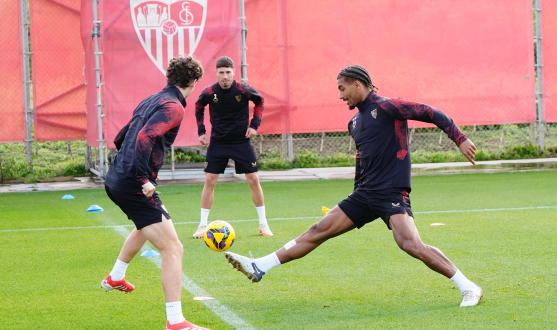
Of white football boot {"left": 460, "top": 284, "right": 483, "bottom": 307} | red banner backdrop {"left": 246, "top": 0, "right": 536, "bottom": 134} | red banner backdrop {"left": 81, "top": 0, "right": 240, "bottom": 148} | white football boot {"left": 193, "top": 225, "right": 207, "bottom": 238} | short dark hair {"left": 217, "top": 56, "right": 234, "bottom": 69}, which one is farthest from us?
red banner backdrop {"left": 246, "top": 0, "right": 536, "bottom": 134}

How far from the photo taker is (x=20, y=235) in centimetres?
875

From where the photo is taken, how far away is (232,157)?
8852 millimetres

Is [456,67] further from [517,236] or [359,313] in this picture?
[359,313]

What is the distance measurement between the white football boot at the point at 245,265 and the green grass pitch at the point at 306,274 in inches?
7.5

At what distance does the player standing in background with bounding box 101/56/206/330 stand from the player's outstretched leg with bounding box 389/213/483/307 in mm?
1579

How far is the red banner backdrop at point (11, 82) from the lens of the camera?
14.4 metres

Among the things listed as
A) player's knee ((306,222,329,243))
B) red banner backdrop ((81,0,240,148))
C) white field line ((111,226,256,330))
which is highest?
red banner backdrop ((81,0,240,148))

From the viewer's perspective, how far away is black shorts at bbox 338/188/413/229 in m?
5.20

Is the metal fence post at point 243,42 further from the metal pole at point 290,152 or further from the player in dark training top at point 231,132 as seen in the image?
the player in dark training top at point 231,132

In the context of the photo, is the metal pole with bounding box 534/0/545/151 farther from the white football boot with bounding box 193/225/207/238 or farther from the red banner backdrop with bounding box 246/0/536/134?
the white football boot with bounding box 193/225/207/238

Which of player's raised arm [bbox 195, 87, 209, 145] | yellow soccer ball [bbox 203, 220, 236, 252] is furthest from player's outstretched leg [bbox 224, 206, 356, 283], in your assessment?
player's raised arm [bbox 195, 87, 209, 145]

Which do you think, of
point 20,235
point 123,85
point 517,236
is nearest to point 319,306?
point 517,236

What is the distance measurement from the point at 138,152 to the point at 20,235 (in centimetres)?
484

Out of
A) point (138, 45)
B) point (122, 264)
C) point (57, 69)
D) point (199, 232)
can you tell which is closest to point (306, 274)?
point (122, 264)
